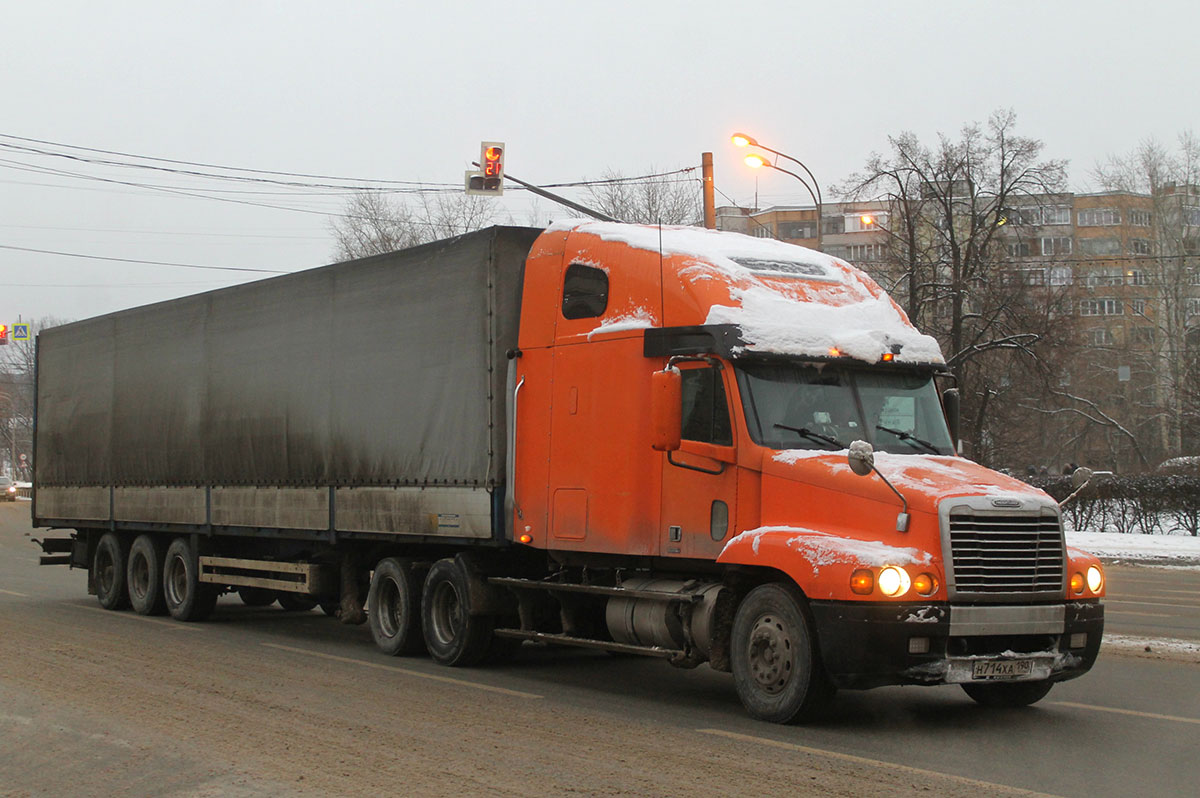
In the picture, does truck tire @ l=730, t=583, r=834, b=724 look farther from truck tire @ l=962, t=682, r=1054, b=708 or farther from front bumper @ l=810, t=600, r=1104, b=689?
truck tire @ l=962, t=682, r=1054, b=708

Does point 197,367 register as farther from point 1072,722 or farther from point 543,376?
point 1072,722

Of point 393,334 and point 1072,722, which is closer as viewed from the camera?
point 1072,722

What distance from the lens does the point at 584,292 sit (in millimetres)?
11836

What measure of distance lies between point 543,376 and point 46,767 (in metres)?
5.34

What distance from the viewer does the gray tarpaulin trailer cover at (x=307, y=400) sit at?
12.7 metres

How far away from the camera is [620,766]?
809cm

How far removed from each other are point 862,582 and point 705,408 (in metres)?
2.02

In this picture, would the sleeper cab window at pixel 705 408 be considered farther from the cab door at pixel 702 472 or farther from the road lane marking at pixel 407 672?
the road lane marking at pixel 407 672

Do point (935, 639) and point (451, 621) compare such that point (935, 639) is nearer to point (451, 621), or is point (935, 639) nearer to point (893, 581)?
point (893, 581)

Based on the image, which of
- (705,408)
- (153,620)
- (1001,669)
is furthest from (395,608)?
(1001,669)

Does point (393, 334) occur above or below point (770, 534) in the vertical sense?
above

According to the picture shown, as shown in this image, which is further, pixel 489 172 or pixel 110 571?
pixel 489 172

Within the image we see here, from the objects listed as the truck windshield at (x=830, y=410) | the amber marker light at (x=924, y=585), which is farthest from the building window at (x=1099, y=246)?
the amber marker light at (x=924, y=585)

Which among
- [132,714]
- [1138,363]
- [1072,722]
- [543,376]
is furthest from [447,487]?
[1138,363]
